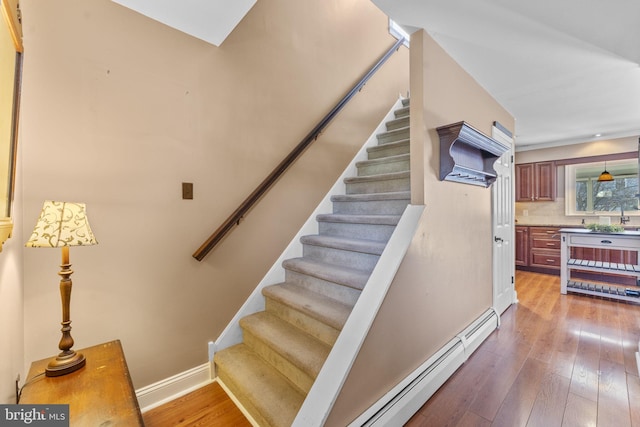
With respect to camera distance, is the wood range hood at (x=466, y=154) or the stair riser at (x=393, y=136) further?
the stair riser at (x=393, y=136)

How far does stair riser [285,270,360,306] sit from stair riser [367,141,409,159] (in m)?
1.66

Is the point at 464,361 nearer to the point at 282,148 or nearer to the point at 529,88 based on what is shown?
the point at 282,148

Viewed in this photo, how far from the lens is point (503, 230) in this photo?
301cm

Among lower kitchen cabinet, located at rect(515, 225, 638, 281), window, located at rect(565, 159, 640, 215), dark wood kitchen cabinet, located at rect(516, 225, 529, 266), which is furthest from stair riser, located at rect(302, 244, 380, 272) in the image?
window, located at rect(565, 159, 640, 215)

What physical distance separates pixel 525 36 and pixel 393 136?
1498mm

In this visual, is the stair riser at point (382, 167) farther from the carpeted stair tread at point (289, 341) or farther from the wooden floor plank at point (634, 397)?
the wooden floor plank at point (634, 397)

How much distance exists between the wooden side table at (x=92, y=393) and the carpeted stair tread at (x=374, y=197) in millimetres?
1936

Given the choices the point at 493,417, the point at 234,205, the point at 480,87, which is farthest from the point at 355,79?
the point at 493,417

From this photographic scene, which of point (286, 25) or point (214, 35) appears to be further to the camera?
point (286, 25)

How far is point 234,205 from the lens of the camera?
197cm

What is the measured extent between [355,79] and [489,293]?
272cm

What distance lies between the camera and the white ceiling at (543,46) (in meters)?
1.47

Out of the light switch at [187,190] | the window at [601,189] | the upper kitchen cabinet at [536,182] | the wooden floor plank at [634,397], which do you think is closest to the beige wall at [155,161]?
the light switch at [187,190]

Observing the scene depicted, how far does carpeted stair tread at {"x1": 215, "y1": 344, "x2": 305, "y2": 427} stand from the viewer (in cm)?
136
